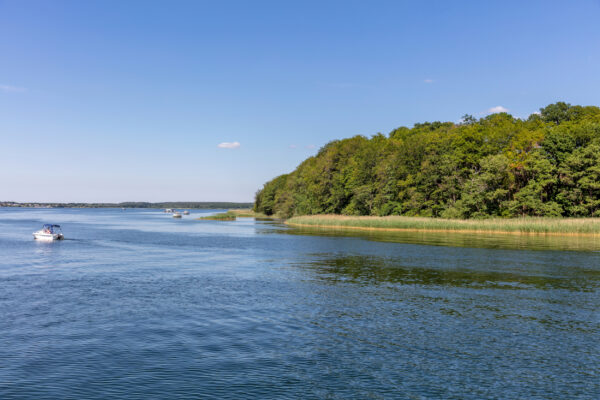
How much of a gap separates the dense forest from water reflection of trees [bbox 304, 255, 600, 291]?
62.4 meters

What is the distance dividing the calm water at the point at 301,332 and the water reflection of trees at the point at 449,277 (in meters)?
0.16

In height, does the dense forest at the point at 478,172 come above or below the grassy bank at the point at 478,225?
above

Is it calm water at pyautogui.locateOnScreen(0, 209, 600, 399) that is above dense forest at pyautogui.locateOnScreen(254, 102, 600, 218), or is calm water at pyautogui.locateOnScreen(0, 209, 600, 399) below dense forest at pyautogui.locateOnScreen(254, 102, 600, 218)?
below

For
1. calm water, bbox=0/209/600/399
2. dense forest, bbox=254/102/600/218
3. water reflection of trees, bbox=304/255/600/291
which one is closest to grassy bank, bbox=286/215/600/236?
dense forest, bbox=254/102/600/218

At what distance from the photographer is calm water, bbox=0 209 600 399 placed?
13539 millimetres

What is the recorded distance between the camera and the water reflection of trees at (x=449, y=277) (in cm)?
3053

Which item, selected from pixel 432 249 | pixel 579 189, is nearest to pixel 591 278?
pixel 432 249

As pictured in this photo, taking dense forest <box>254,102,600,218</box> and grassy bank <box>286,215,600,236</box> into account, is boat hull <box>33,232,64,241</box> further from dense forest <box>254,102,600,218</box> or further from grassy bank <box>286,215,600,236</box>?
dense forest <box>254,102,600,218</box>

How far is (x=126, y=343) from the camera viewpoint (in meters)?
17.5

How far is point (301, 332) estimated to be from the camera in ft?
62.6

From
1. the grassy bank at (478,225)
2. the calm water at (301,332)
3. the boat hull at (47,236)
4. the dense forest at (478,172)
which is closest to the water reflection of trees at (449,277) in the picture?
the calm water at (301,332)

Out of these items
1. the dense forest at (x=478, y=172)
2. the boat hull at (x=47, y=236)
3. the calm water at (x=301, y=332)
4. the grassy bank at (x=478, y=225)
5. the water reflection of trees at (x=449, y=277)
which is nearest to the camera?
the calm water at (x=301, y=332)

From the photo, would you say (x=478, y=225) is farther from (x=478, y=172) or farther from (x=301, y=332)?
(x=301, y=332)

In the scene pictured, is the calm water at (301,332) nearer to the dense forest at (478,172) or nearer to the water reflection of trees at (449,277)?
the water reflection of trees at (449,277)
